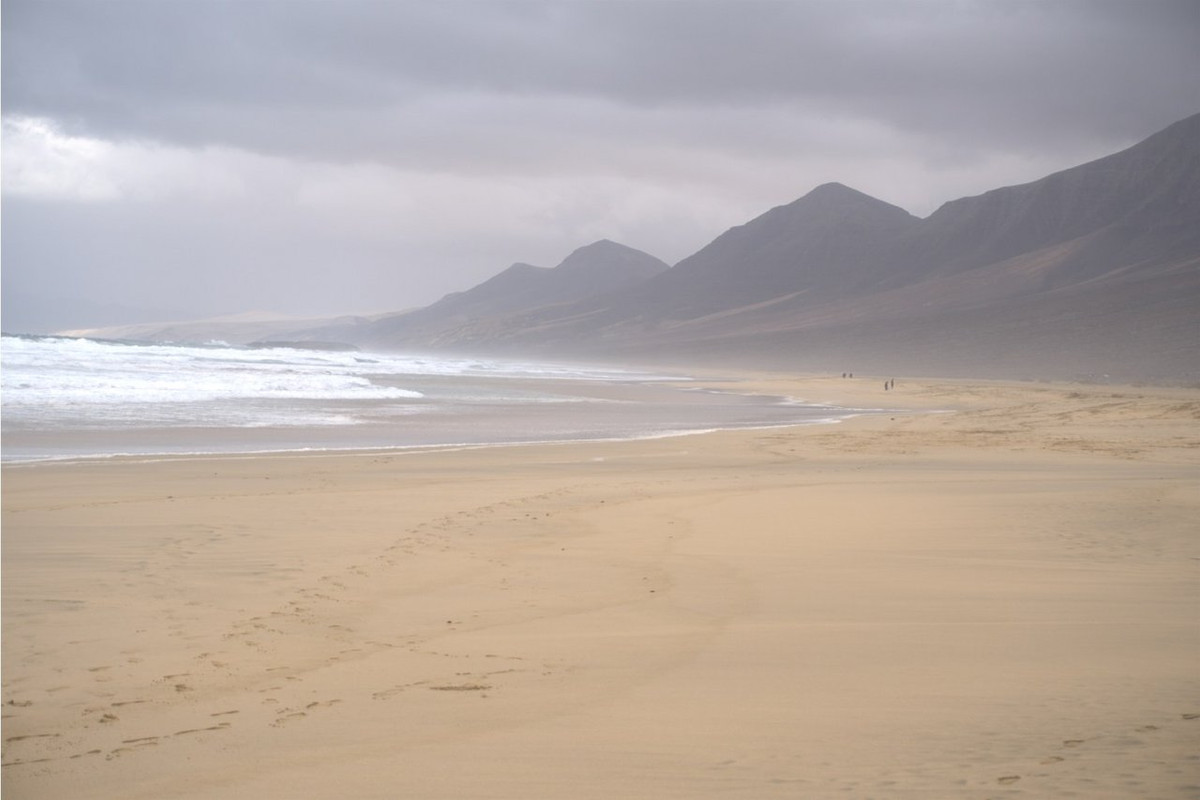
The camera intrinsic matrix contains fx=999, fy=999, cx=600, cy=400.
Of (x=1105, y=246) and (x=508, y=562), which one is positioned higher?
(x=1105, y=246)

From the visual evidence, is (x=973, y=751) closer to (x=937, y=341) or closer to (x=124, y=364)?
(x=124, y=364)

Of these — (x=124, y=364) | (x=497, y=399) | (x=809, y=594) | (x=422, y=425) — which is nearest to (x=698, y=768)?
(x=809, y=594)

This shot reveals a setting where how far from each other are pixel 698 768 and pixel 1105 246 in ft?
502

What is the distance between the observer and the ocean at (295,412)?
59.3 ft

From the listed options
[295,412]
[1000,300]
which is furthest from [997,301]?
[295,412]

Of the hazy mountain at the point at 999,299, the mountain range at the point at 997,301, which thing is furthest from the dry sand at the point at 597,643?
the hazy mountain at the point at 999,299

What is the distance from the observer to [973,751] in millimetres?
4082

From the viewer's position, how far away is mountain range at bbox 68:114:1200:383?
302 ft

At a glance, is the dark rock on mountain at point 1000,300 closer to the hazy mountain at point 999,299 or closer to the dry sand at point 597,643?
the hazy mountain at point 999,299

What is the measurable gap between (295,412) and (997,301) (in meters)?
115

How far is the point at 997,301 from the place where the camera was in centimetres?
12388

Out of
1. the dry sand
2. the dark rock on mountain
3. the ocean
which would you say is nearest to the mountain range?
the dark rock on mountain

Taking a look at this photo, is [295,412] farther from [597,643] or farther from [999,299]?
[999,299]

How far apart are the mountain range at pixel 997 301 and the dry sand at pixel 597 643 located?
6715cm
